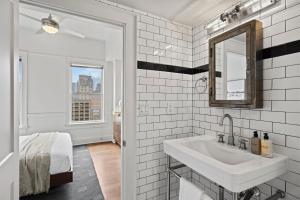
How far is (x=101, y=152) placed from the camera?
3.78 metres

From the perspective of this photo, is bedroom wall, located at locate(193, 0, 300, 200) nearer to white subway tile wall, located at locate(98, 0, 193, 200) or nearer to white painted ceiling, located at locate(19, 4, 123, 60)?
white subway tile wall, located at locate(98, 0, 193, 200)

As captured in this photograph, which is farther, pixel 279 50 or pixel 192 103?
pixel 192 103

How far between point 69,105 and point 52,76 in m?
0.84

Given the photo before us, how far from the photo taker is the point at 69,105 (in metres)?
4.23

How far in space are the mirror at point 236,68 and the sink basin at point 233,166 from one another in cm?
39

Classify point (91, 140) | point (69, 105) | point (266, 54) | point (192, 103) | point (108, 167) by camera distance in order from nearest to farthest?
point (266, 54) < point (192, 103) < point (108, 167) < point (69, 105) < point (91, 140)

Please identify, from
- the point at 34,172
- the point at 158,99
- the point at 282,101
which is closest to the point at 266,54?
the point at 282,101

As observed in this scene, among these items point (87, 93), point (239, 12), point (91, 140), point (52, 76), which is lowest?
point (91, 140)

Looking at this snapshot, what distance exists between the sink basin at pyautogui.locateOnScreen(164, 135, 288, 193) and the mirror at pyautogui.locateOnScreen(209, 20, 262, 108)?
15.5 inches

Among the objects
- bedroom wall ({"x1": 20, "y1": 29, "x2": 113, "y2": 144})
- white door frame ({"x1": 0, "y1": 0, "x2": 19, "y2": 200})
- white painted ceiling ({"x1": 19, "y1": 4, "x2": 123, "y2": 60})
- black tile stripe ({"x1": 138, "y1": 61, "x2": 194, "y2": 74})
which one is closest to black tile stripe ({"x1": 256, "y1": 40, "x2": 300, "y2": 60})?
black tile stripe ({"x1": 138, "y1": 61, "x2": 194, "y2": 74})

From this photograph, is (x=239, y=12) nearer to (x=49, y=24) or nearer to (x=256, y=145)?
(x=256, y=145)

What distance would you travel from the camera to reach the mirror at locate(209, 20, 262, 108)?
4.02 ft

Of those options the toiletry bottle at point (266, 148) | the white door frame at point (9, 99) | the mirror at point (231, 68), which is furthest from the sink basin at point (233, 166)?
the white door frame at point (9, 99)

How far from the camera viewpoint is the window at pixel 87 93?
14.6ft
